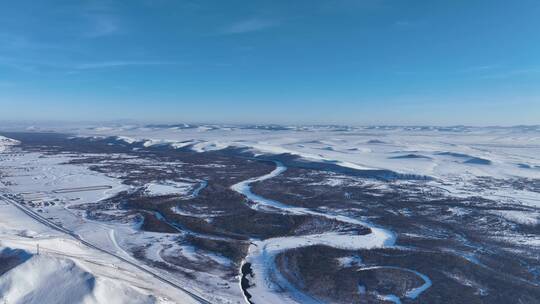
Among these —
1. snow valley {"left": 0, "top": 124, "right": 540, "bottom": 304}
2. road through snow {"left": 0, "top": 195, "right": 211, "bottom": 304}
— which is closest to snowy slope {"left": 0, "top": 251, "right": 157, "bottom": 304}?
snow valley {"left": 0, "top": 124, "right": 540, "bottom": 304}

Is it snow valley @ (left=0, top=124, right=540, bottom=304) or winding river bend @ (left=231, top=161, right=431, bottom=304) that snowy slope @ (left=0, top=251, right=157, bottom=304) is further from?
winding river bend @ (left=231, top=161, right=431, bottom=304)

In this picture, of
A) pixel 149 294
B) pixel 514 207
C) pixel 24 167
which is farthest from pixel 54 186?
pixel 514 207

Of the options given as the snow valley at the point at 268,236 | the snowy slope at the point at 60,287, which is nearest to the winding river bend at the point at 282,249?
the snow valley at the point at 268,236

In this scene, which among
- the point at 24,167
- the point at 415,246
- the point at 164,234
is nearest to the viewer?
the point at 415,246

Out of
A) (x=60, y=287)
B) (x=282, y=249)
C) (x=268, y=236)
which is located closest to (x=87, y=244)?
(x=60, y=287)

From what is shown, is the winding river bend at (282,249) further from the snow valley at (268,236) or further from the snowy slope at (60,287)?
the snowy slope at (60,287)

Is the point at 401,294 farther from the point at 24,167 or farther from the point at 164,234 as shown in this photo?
the point at 24,167

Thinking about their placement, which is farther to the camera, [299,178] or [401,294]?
[299,178]

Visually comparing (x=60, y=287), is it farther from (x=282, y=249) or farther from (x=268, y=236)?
(x=268, y=236)
